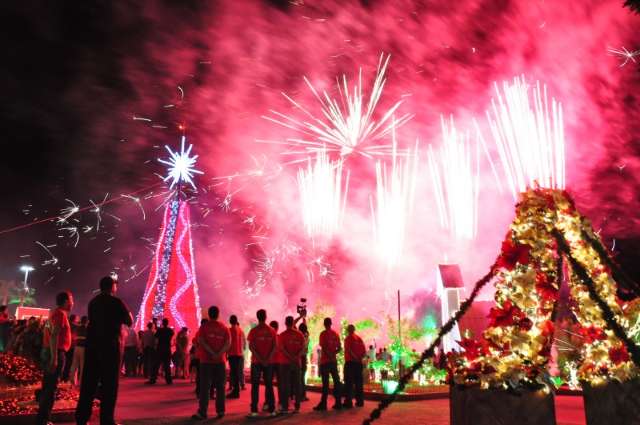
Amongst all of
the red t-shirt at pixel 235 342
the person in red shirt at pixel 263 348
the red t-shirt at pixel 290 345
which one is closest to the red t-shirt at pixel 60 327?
the person in red shirt at pixel 263 348

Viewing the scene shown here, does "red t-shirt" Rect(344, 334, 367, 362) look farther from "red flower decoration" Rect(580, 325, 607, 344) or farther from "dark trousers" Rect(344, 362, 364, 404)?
"red flower decoration" Rect(580, 325, 607, 344)

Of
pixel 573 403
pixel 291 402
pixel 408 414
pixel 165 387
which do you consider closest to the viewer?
pixel 408 414

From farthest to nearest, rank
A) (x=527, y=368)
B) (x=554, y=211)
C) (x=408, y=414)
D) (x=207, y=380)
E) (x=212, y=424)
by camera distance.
A: (x=408, y=414) < (x=207, y=380) < (x=212, y=424) < (x=554, y=211) < (x=527, y=368)

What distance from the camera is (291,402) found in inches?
447

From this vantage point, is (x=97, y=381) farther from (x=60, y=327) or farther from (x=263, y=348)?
(x=263, y=348)

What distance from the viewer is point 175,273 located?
74.0 ft

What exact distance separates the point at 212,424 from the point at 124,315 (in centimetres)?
218

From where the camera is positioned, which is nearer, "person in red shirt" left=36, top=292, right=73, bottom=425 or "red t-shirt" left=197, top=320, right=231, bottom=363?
"person in red shirt" left=36, top=292, right=73, bottom=425

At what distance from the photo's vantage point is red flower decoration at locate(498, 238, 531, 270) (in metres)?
5.60

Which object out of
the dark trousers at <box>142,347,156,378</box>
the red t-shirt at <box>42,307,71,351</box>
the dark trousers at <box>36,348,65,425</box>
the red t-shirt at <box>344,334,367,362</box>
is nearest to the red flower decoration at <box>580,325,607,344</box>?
the red t-shirt at <box>344,334,367,362</box>

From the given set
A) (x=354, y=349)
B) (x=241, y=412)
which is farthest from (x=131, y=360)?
(x=354, y=349)

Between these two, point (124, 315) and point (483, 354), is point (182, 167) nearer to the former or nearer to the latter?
point (124, 315)

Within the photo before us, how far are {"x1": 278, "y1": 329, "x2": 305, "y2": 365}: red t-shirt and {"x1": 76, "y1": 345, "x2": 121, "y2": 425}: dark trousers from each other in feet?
11.7

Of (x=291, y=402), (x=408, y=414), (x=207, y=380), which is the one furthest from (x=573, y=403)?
(x=207, y=380)
